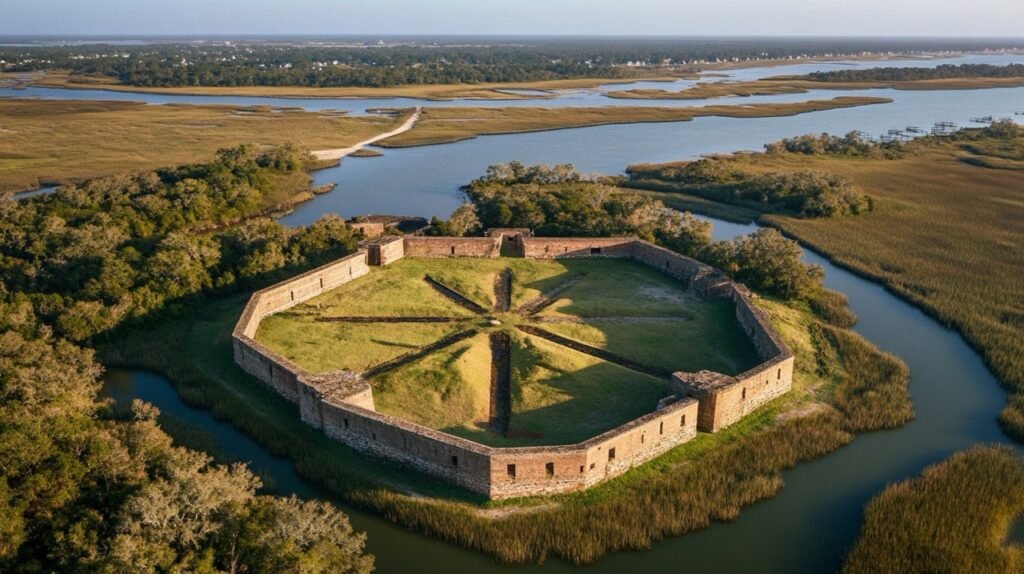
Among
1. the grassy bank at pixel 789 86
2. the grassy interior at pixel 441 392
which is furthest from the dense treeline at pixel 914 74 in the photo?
the grassy interior at pixel 441 392

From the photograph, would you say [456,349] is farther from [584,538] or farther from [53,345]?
[53,345]

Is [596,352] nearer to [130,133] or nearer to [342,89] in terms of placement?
[130,133]

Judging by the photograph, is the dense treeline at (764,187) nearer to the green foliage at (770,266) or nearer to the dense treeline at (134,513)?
the green foliage at (770,266)

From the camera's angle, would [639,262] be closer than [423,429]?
Answer: No

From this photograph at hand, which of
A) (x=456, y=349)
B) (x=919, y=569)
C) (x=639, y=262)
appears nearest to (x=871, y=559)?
(x=919, y=569)

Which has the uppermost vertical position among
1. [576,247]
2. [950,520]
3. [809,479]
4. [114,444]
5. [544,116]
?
[544,116]

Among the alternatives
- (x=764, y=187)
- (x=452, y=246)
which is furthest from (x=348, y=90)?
(x=452, y=246)
